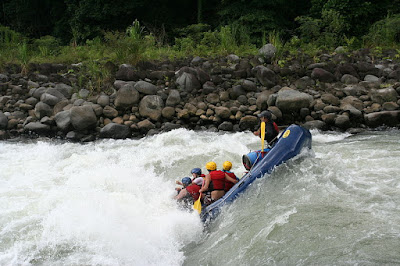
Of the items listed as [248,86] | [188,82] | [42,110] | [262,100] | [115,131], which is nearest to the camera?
[115,131]

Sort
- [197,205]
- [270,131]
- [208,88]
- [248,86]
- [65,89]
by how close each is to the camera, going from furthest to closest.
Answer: [65,89] < [208,88] < [248,86] < [270,131] < [197,205]

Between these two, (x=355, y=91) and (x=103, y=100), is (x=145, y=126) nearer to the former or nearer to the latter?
(x=103, y=100)

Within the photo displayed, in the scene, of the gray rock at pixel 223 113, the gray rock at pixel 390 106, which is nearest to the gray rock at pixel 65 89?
the gray rock at pixel 223 113

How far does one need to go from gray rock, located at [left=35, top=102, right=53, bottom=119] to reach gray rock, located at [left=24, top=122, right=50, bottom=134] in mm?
364

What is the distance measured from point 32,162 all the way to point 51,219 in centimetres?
321

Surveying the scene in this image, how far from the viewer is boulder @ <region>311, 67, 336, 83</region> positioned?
10805 millimetres

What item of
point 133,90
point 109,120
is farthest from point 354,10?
point 109,120

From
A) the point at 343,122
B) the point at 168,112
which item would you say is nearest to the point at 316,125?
the point at 343,122

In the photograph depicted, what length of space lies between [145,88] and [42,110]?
2872 mm

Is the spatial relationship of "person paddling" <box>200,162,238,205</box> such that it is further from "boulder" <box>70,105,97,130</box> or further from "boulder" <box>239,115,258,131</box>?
"boulder" <box>70,105,97,130</box>

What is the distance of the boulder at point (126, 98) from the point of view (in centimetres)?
1042

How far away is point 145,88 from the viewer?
1073 cm

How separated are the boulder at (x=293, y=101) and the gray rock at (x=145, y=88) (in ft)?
11.3

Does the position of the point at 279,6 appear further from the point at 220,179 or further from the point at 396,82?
the point at 220,179
